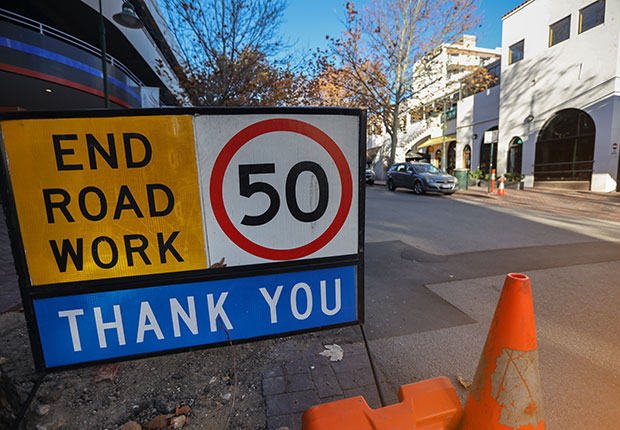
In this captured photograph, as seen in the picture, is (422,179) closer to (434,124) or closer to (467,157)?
A: (467,157)

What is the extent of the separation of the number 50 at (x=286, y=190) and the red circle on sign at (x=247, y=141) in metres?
0.09

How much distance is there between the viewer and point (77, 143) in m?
1.50

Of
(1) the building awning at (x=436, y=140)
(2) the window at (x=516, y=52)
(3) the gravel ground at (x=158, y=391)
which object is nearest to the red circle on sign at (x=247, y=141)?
(3) the gravel ground at (x=158, y=391)

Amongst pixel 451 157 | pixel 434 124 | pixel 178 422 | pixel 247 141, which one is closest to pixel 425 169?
pixel 247 141

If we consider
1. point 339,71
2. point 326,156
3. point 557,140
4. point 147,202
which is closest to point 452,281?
point 326,156

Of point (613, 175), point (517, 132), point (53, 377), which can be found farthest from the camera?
point (517, 132)

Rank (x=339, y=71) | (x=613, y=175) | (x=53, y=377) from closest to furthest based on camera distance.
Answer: (x=53, y=377), (x=613, y=175), (x=339, y=71)

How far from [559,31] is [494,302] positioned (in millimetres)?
19670

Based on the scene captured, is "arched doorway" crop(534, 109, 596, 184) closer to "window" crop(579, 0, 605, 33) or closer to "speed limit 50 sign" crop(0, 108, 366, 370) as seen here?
"window" crop(579, 0, 605, 33)

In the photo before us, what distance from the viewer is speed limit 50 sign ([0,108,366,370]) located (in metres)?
1.51

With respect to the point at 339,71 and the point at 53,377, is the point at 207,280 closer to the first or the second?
the point at 53,377

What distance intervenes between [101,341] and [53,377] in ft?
3.82

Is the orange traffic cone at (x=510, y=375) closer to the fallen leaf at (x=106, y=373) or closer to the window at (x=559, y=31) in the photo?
the fallen leaf at (x=106, y=373)

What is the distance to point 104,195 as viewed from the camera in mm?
1557
